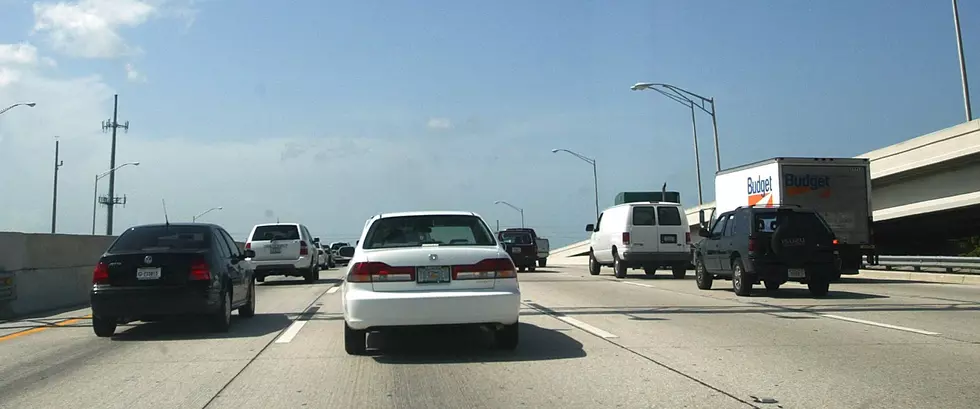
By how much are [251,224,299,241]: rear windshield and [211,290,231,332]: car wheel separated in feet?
45.6

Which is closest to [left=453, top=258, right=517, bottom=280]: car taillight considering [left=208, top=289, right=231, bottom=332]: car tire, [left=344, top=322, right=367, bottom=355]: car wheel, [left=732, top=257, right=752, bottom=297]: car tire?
[left=344, top=322, right=367, bottom=355]: car wheel

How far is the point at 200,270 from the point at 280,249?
1428 centimetres

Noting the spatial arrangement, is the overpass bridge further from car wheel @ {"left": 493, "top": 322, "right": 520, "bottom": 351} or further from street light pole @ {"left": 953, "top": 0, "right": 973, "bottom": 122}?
car wheel @ {"left": 493, "top": 322, "right": 520, "bottom": 351}

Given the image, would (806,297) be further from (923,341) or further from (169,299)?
(169,299)

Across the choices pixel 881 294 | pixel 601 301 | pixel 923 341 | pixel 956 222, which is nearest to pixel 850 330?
pixel 923 341

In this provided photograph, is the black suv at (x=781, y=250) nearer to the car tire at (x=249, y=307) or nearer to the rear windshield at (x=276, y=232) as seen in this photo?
the car tire at (x=249, y=307)

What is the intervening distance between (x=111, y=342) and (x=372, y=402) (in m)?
5.95

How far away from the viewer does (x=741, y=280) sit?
17.5 metres

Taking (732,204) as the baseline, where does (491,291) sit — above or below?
below

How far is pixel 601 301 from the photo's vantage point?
1695cm

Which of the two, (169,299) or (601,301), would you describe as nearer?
(169,299)

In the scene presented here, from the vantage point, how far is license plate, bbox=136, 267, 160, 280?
38.0 ft

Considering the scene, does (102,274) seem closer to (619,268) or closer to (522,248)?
(619,268)

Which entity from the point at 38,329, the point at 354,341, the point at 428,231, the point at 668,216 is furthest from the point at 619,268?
the point at 354,341
